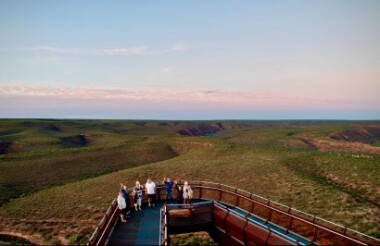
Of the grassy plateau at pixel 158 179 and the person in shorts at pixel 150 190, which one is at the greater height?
the person in shorts at pixel 150 190

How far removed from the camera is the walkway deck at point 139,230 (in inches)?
720

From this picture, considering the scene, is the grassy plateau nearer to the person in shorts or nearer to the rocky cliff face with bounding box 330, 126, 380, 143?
the person in shorts

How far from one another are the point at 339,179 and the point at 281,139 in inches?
2933

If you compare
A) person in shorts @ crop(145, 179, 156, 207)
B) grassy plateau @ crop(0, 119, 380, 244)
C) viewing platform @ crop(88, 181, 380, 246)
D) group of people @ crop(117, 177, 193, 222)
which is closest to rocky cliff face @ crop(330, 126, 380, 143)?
grassy plateau @ crop(0, 119, 380, 244)

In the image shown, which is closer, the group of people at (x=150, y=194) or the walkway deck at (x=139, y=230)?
the walkway deck at (x=139, y=230)

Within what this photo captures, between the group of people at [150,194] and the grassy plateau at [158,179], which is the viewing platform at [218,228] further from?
the grassy plateau at [158,179]

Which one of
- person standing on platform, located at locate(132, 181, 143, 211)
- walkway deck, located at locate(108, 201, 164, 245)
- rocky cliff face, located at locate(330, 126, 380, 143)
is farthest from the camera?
rocky cliff face, located at locate(330, 126, 380, 143)

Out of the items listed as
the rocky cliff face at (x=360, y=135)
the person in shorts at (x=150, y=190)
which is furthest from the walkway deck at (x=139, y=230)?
the rocky cliff face at (x=360, y=135)

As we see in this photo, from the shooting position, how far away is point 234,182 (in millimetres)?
40812

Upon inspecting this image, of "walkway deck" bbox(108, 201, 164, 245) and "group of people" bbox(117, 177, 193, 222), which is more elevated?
"group of people" bbox(117, 177, 193, 222)

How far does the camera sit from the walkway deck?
18281 mm

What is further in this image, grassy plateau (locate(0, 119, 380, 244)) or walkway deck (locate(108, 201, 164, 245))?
grassy plateau (locate(0, 119, 380, 244))

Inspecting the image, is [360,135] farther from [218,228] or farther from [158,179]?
[218,228]

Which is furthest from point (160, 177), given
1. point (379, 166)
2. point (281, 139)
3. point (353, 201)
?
point (281, 139)
